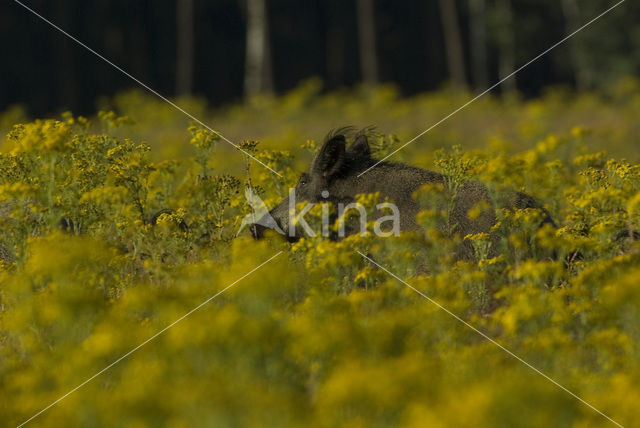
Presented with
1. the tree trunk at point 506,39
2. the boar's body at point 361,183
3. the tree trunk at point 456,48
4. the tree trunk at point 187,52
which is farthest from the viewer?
the tree trunk at point 506,39

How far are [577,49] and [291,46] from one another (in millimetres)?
16945

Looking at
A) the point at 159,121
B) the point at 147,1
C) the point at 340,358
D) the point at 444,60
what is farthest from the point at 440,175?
the point at 444,60

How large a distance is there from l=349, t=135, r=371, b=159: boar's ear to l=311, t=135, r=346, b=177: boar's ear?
0.87 ft

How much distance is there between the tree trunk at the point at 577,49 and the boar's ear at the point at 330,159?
129ft

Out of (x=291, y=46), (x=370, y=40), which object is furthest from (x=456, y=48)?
(x=291, y=46)

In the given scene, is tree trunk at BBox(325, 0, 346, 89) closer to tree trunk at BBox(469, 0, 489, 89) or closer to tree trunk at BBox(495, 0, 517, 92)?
tree trunk at BBox(469, 0, 489, 89)

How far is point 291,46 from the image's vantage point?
53.3m

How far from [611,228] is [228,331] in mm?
3879

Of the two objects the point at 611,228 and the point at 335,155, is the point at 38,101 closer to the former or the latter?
the point at 335,155

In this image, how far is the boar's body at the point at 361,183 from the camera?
927cm

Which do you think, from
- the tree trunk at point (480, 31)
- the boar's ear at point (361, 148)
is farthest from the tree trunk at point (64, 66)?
the boar's ear at point (361, 148)

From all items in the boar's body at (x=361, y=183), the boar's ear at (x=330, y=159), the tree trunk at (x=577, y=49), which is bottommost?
the tree trunk at (x=577, y=49)

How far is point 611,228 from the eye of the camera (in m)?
7.18

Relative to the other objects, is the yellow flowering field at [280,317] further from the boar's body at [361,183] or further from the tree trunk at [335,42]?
the tree trunk at [335,42]
